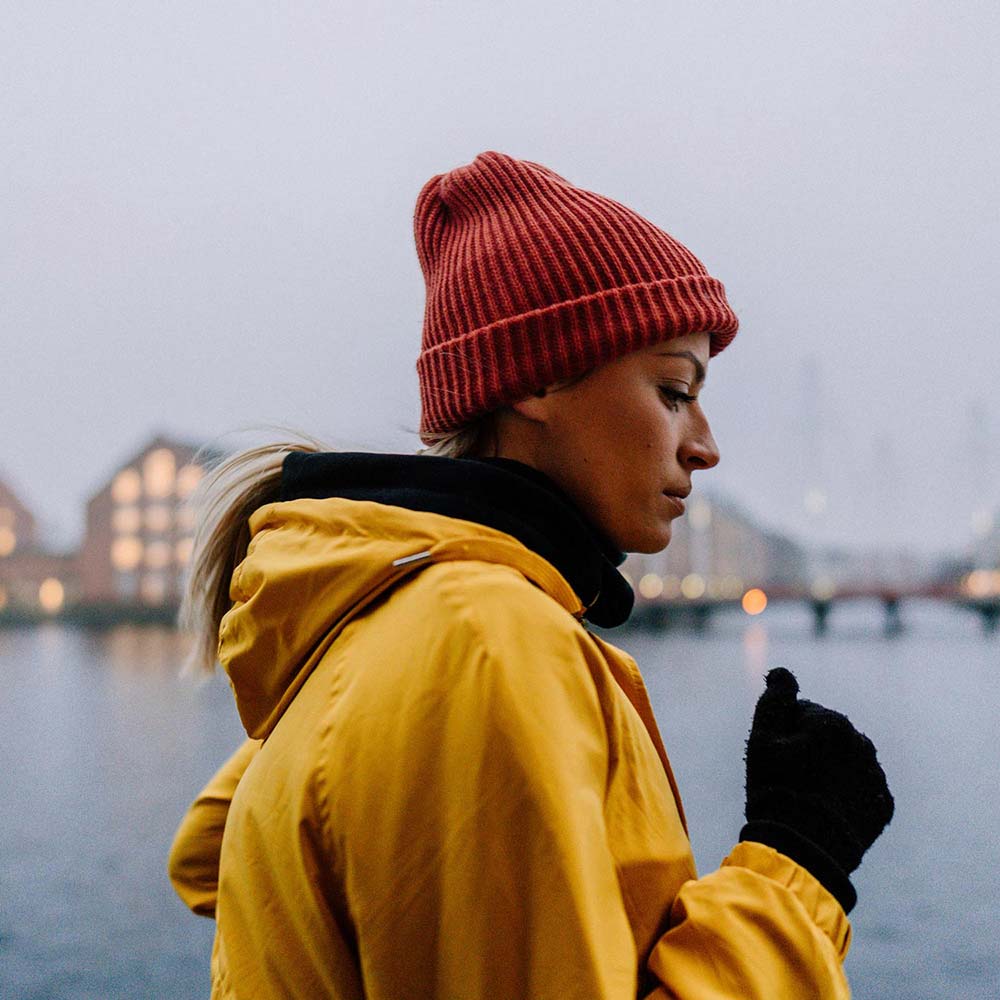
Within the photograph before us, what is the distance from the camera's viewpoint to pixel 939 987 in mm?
9531

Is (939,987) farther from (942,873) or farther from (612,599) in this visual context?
(612,599)

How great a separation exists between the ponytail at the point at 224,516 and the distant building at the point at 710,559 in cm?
5838

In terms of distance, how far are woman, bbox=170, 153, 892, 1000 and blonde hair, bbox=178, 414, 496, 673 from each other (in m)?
0.02

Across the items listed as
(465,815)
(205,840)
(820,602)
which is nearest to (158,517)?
(820,602)

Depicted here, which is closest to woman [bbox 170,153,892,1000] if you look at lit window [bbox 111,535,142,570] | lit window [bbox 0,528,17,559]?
→ lit window [bbox 111,535,142,570]

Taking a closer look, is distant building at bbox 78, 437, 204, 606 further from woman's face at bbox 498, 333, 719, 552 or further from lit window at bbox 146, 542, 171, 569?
woman's face at bbox 498, 333, 719, 552

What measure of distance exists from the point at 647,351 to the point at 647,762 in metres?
0.47

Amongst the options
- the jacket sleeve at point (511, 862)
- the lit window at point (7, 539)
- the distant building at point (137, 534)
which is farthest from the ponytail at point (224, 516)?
the lit window at point (7, 539)

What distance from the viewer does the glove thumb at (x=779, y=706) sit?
115 centimetres

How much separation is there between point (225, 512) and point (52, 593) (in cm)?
5989

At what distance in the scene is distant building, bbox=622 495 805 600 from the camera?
7325 centimetres

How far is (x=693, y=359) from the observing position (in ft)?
4.11

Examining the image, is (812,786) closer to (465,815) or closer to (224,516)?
(465,815)

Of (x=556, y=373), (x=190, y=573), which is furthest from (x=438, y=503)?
(x=190, y=573)
